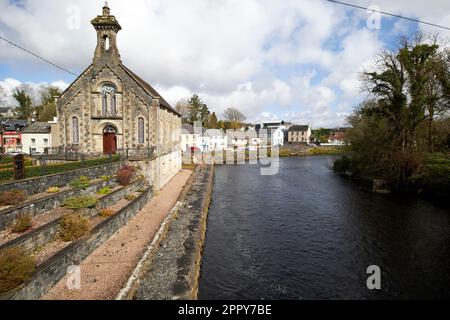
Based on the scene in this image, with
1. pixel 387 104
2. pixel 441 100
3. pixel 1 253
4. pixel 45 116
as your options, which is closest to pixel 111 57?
pixel 1 253

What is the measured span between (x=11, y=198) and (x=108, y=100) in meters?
17.4

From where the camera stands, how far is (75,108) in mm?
27109

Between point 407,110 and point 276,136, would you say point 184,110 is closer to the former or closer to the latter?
point 276,136

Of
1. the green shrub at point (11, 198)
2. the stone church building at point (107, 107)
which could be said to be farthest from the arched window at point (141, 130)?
the green shrub at point (11, 198)

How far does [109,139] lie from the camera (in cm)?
2786

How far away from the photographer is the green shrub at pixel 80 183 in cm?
1627

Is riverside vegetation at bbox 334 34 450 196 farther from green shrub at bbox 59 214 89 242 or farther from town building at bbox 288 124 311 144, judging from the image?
town building at bbox 288 124 311 144

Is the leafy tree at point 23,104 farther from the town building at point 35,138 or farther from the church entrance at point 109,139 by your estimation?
the church entrance at point 109,139

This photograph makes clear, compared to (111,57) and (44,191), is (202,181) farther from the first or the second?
(44,191)

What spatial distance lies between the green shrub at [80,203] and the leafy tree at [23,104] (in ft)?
217

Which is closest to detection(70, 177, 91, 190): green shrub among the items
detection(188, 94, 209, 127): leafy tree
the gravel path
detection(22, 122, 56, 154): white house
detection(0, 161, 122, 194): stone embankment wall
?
detection(0, 161, 122, 194): stone embankment wall

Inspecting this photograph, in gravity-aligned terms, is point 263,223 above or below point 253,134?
below

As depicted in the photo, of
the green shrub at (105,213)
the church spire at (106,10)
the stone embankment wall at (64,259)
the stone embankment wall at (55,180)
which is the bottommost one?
the stone embankment wall at (64,259)
